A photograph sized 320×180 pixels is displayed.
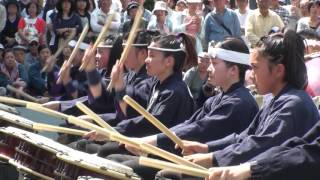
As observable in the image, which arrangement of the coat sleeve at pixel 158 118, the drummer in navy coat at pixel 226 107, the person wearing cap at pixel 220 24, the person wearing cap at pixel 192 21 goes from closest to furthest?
the drummer in navy coat at pixel 226 107 → the coat sleeve at pixel 158 118 → the person wearing cap at pixel 220 24 → the person wearing cap at pixel 192 21

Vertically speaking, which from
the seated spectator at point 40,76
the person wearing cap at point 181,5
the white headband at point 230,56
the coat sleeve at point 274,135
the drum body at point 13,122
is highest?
the white headband at point 230,56

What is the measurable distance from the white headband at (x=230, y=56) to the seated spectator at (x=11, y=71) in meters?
5.32

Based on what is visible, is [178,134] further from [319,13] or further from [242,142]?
[319,13]

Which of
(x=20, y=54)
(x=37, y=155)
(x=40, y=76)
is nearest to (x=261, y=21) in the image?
(x=40, y=76)

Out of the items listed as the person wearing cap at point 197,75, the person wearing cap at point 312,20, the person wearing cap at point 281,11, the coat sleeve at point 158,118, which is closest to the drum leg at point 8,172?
the coat sleeve at point 158,118

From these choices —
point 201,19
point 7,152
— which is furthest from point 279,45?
point 201,19

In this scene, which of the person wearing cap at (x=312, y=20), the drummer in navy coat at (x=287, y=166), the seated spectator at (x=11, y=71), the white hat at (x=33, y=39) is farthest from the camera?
the white hat at (x=33, y=39)

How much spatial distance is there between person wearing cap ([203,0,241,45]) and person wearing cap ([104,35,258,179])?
13.7ft

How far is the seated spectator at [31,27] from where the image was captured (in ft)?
38.4

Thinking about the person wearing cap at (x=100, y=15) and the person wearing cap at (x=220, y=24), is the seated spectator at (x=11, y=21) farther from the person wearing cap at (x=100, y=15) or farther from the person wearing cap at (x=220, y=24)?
the person wearing cap at (x=220, y=24)

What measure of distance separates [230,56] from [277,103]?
971mm

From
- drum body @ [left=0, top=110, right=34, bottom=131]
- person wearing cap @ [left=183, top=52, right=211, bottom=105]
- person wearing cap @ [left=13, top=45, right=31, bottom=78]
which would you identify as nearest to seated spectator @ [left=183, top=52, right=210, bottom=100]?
person wearing cap @ [left=183, top=52, right=211, bottom=105]

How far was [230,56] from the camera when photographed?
16.5 ft

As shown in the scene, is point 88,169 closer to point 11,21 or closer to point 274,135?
point 274,135
